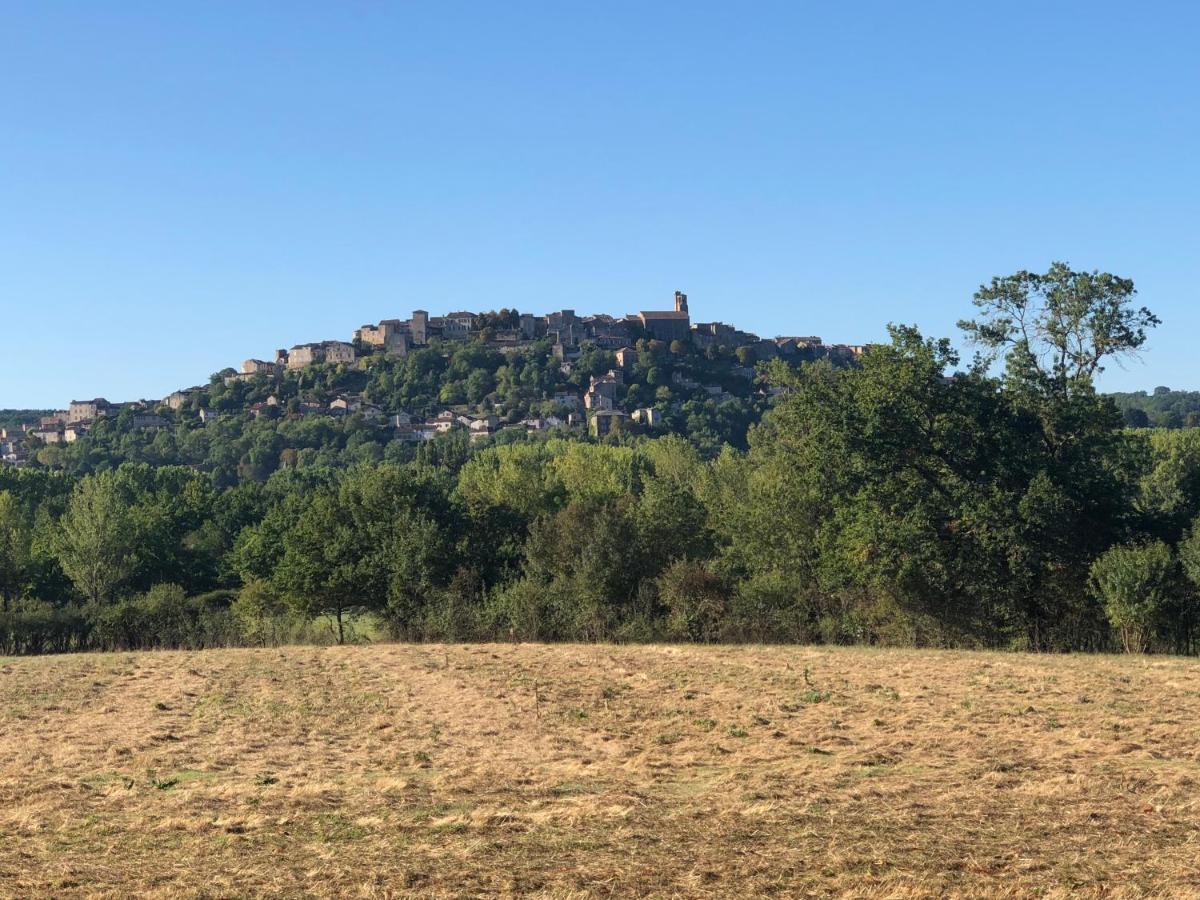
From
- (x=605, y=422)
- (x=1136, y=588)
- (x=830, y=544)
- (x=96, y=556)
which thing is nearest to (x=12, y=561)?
(x=96, y=556)

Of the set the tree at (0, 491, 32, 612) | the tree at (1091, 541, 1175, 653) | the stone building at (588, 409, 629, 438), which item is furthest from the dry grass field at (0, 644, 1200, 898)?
the stone building at (588, 409, 629, 438)

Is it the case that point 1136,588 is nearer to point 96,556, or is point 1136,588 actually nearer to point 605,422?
point 96,556

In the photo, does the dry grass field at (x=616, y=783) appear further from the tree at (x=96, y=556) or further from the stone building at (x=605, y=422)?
the stone building at (x=605, y=422)

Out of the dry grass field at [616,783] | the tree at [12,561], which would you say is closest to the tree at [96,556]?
the tree at [12,561]

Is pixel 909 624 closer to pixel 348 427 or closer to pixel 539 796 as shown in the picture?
pixel 539 796

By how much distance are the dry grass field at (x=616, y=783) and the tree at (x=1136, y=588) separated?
5.98 metres

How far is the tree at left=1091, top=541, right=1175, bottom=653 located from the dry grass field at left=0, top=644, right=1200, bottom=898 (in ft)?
19.6

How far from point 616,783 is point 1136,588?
22.0m

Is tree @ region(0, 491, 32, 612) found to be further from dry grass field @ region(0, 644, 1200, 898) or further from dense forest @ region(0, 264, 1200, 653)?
dry grass field @ region(0, 644, 1200, 898)

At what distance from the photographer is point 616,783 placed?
1481 cm

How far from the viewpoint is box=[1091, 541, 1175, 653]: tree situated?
104 ft

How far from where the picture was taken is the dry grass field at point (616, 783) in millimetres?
10641

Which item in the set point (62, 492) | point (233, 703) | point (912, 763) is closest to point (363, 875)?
point (912, 763)

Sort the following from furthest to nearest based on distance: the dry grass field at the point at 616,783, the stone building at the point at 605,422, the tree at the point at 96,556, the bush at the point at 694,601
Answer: the stone building at the point at 605,422, the tree at the point at 96,556, the bush at the point at 694,601, the dry grass field at the point at 616,783
